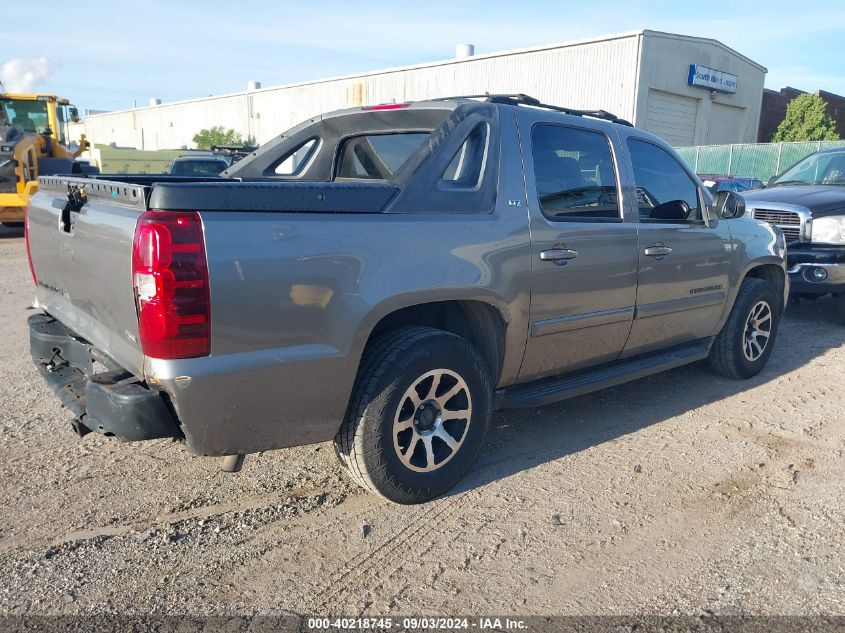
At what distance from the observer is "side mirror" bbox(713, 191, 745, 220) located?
4.96 meters

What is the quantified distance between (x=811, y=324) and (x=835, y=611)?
18.5 ft

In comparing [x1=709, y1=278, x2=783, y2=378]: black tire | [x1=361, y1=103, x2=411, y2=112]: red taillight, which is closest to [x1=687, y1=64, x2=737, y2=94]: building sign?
[x1=709, y1=278, x2=783, y2=378]: black tire

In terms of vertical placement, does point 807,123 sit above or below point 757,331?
above

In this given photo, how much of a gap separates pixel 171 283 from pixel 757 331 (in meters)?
4.73

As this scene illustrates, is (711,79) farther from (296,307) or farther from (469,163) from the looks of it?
(296,307)

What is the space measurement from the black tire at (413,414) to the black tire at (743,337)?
8.81 ft

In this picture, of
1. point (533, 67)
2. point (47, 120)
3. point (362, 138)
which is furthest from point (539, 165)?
point (533, 67)

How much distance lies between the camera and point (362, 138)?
179 inches

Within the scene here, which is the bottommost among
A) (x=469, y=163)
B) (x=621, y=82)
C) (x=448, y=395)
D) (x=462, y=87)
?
(x=448, y=395)

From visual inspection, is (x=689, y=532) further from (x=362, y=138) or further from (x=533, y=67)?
(x=533, y=67)

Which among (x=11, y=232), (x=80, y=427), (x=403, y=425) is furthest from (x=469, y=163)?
(x=11, y=232)

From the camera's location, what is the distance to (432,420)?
342 centimetres

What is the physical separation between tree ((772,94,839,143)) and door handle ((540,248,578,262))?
3161 centimetres

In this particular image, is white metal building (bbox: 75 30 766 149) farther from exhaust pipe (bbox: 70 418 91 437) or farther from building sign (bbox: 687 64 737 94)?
exhaust pipe (bbox: 70 418 91 437)
